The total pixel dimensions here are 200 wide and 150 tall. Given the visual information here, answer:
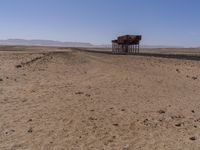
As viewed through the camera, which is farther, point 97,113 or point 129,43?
point 129,43

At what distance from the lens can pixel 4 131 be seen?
884cm

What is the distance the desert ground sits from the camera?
8227 mm

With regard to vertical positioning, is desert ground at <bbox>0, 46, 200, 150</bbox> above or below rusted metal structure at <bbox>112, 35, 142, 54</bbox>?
below

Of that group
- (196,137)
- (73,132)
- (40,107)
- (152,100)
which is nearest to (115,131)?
(73,132)

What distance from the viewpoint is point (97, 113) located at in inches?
425

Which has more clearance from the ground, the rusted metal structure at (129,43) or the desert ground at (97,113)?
the rusted metal structure at (129,43)

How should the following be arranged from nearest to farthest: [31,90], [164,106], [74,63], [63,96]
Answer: [164,106], [63,96], [31,90], [74,63]

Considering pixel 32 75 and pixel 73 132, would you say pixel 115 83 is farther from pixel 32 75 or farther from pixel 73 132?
pixel 73 132

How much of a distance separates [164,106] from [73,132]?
432cm

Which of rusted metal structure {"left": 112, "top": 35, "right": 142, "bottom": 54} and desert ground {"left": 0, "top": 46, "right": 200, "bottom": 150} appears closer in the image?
desert ground {"left": 0, "top": 46, "right": 200, "bottom": 150}

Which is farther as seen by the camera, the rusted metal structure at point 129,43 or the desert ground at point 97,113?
the rusted metal structure at point 129,43

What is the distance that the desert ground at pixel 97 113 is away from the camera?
8.23 m

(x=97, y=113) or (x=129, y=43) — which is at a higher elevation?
(x=129, y=43)

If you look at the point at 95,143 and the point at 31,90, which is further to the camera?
the point at 31,90
